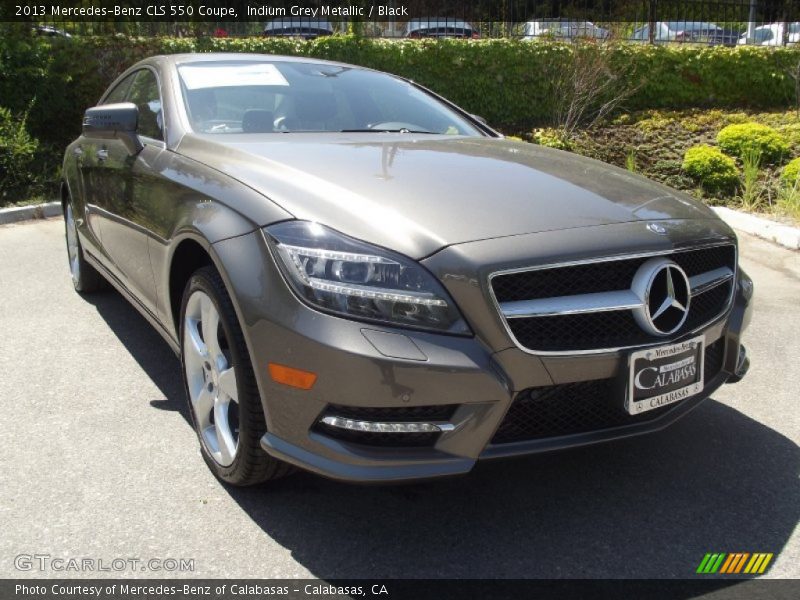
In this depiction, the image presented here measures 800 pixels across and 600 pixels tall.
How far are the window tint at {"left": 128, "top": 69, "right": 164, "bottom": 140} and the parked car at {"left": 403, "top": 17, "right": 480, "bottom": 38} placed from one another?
7.83 m

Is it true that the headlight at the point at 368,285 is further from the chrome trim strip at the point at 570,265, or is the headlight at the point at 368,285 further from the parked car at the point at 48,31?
the parked car at the point at 48,31

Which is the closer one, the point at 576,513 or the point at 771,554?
the point at 771,554

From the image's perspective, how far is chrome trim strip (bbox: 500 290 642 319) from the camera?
222 centimetres

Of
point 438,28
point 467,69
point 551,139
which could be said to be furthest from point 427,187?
point 438,28

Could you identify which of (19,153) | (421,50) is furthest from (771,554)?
(421,50)

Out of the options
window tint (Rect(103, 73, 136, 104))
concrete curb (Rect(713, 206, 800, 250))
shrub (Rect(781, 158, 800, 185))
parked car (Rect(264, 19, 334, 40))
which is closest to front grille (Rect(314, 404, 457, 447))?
window tint (Rect(103, 73, 136, 104))

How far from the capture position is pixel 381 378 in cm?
211

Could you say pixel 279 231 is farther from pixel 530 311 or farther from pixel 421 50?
pixel 421 50

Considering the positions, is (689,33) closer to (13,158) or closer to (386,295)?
(13,158)

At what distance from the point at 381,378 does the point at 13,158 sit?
7574mm

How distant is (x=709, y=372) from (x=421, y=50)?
29.2 feet

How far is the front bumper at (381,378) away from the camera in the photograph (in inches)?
83.4

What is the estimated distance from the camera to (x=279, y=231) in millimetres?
2314

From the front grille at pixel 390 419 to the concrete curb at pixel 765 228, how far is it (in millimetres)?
4909
